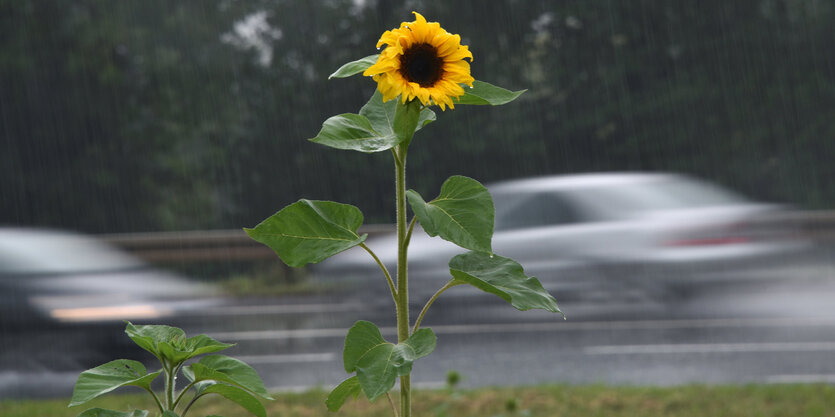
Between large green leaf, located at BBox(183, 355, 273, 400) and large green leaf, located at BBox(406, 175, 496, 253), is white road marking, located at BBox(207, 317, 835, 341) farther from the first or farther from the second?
large green leaf, located at BBox(406, 175, 496, 253)

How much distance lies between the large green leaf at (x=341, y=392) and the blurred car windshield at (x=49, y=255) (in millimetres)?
4810

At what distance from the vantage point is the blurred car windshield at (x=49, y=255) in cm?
533

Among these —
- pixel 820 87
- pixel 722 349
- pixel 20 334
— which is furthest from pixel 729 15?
pixel 20 334

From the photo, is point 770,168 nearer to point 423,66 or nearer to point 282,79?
point 282,79

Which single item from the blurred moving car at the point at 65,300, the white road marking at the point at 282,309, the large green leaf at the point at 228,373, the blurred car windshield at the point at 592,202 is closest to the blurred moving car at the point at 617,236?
the blurred car windshield at the point at 592,202

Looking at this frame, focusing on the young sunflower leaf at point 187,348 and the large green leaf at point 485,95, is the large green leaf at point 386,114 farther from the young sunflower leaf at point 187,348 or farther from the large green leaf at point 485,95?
the young sunflower leaf at point 187,348

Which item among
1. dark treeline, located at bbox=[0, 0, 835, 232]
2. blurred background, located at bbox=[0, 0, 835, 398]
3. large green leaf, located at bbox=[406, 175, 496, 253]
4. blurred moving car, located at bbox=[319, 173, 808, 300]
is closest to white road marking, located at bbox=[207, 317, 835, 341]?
blurred moving car, located at bbox=[319, 173, 808, 300]

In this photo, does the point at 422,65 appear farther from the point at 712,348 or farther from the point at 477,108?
the point at 477,108

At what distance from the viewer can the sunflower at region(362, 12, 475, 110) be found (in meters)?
0.91

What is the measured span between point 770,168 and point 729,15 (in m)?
2.61

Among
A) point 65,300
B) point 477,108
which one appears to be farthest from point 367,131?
point 477,108

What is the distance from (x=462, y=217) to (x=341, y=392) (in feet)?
0.99

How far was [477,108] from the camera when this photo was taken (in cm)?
1232

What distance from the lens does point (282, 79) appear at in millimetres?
12938
